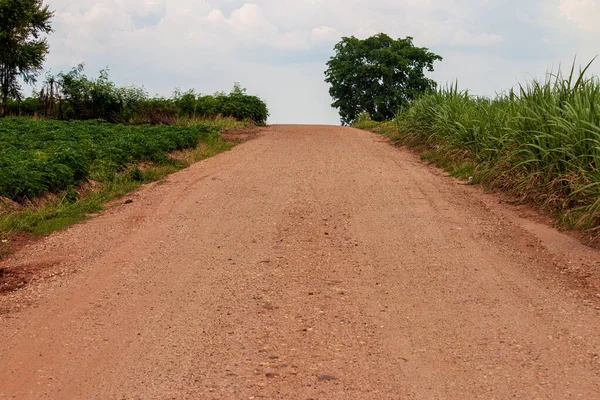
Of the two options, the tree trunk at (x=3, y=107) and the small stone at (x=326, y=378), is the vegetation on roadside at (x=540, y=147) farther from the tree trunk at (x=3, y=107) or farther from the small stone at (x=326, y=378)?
the tree trunk at (x=3, y=107)

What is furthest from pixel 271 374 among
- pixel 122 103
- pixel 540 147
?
pixel 122 103

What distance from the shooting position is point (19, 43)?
36.7m

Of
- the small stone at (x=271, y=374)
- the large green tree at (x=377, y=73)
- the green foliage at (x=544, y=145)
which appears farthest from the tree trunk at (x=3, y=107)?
the small stone at (x=271, y=374)

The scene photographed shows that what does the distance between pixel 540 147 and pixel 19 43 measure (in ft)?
109

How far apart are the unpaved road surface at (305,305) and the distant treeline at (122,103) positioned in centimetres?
1986

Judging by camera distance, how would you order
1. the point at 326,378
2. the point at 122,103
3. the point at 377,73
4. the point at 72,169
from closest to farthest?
the point at 326,378, the point at 72,169, the point at 122,103, the point at 377,73

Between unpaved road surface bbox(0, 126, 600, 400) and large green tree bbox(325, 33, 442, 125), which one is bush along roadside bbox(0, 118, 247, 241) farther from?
large green tree bbox(325, 33, 442, 125)

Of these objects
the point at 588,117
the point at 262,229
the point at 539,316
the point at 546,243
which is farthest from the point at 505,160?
the point at 539,316

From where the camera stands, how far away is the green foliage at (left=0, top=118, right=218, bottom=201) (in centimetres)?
1020

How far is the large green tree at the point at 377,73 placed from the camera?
47125 millimetres

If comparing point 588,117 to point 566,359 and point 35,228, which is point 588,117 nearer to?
point 566,359

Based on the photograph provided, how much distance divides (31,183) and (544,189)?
7702mm

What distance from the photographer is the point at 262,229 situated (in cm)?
870

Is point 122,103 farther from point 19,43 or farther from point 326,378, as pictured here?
Result: point 326,378
